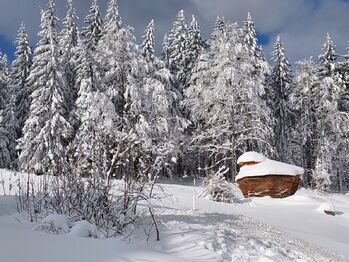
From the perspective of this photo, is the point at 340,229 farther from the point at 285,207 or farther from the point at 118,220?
the point at 118,220

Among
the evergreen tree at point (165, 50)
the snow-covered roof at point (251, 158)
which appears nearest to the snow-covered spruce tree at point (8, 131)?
the evergreen tree at point (165, 50)

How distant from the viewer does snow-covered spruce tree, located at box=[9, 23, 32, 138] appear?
31094 millimetres

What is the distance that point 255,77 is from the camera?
1035 inches

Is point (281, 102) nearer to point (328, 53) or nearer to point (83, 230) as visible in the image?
point (328, 53)

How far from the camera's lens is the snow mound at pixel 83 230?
5035mm

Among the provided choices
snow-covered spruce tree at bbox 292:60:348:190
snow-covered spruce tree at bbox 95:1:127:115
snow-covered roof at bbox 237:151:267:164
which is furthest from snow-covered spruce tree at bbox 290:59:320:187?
snow-covered roof at bbox 237:151:267:164

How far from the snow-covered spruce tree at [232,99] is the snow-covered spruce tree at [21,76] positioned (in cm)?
1281

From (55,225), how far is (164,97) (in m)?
19.9

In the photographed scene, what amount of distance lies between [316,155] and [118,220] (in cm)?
2749

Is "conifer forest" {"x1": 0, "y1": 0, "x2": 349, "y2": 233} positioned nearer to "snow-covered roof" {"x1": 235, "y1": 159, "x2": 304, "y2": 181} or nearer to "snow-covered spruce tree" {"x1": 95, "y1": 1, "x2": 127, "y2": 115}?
"snow-covered spruce tree" {"x1": 95, "y1": 1, "x2": 127, "y2": 115}

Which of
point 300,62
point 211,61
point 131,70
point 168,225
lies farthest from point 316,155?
point 168,225

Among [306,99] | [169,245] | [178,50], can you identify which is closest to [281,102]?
[306,99]

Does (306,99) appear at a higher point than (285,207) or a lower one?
higher

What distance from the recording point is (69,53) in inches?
1180
